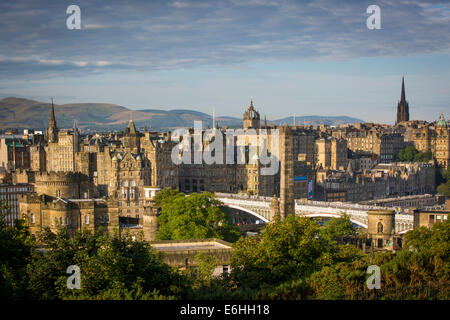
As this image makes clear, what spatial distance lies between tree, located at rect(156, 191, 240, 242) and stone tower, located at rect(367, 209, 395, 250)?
11664 millimetres

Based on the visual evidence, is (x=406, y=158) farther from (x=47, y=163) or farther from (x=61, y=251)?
(x=61, y=251)

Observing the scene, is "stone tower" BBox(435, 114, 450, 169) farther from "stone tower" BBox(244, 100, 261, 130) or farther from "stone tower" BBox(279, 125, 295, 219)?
"stone tower" BBox(279, 125, 295, 219)

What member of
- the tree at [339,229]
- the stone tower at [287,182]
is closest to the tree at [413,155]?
the tree at [339,229]

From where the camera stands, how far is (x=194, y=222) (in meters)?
53.4

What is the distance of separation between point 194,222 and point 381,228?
1612 centimetres

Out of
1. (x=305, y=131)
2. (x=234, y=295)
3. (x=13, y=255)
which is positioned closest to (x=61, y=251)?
(x=13, y=255)

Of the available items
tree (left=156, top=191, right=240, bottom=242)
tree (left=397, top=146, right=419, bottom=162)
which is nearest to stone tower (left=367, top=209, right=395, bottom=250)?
tree (left=156, top=191, right=240, bottom=242)

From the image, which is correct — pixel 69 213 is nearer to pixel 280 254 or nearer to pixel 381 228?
pixel 280 254

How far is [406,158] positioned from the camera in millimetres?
159625

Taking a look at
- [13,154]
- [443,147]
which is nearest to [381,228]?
[13,154]

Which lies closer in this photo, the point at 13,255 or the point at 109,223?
the point at 13,255

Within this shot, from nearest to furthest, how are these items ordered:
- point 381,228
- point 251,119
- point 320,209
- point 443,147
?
point 381,228 < point 320,209 < point 251,119 < point 443,147

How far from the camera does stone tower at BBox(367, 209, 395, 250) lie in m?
56.5
